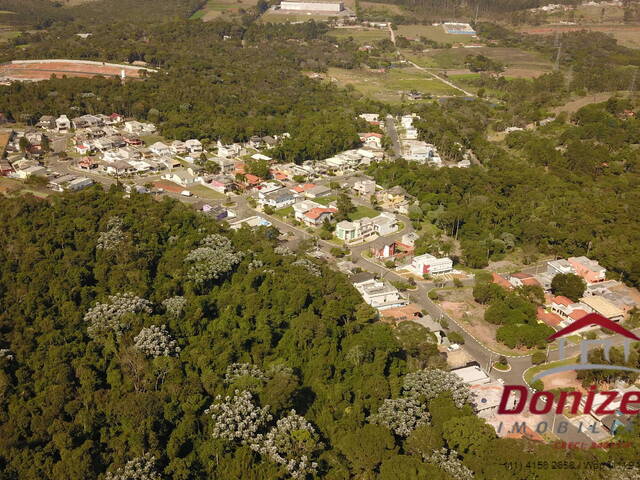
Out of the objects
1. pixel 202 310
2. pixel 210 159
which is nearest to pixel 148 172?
pixel 210 159

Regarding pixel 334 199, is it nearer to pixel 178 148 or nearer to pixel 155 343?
pixel 178 148

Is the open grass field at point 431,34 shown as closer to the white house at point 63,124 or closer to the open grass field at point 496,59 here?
the open grass field at point 496,59

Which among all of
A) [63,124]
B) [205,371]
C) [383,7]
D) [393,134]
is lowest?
[205,371]

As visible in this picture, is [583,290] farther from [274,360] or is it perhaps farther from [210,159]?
[210,159]

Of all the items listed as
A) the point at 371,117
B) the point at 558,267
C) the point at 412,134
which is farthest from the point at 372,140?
the point at 558,267

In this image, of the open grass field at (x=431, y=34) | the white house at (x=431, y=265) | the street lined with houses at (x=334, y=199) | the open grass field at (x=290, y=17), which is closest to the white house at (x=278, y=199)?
the street lined with houses at (x=334, y=199)

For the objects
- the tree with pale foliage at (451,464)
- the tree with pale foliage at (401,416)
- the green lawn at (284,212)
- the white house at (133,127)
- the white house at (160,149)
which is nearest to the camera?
the tree with pale foliage at (451,464)
